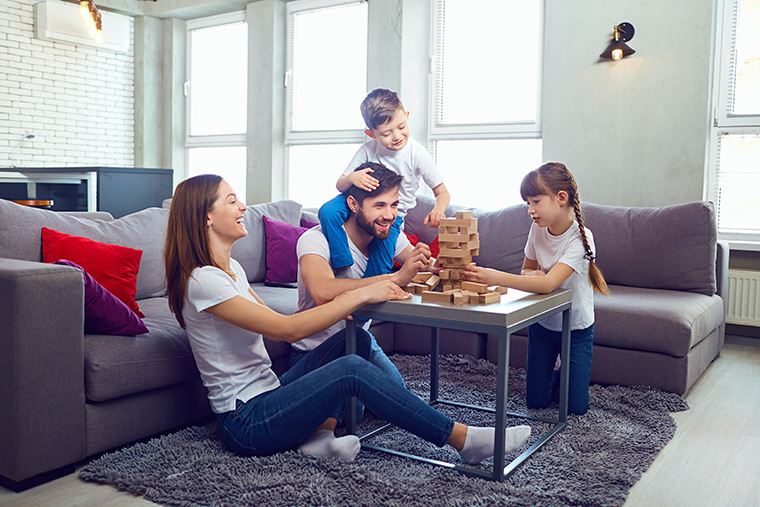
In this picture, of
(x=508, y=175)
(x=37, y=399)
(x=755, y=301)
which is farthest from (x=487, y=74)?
(x=37, y=399)

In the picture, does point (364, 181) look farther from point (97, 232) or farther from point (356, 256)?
point (97, 232)

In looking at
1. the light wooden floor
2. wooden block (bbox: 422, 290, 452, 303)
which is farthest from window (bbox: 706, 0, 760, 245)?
wooden block (bbox: 422, 290, 452, 303)

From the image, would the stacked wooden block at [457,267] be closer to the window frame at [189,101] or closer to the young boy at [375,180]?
the young boy at [375,180]

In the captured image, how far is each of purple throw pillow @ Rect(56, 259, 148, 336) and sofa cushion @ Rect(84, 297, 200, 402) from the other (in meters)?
0.03

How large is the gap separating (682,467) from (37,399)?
2.06 meters

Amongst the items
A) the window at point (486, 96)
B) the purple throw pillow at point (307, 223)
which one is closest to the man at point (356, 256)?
the purple throw pillow at point (307, 223)

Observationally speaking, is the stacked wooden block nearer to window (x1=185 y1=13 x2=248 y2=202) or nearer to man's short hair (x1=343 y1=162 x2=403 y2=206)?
man's short hair (x1=343 y1=162 x2=403 y2=206)

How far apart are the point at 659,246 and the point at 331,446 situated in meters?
2.41

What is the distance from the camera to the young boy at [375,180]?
7.44 feet

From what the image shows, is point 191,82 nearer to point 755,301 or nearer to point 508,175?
point 508,175

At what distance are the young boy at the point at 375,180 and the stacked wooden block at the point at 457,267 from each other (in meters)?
0.23

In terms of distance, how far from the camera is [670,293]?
→ 3.52 metres

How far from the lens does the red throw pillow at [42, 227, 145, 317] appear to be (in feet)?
8.64

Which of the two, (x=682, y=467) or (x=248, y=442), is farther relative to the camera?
(x=682, y=467)
